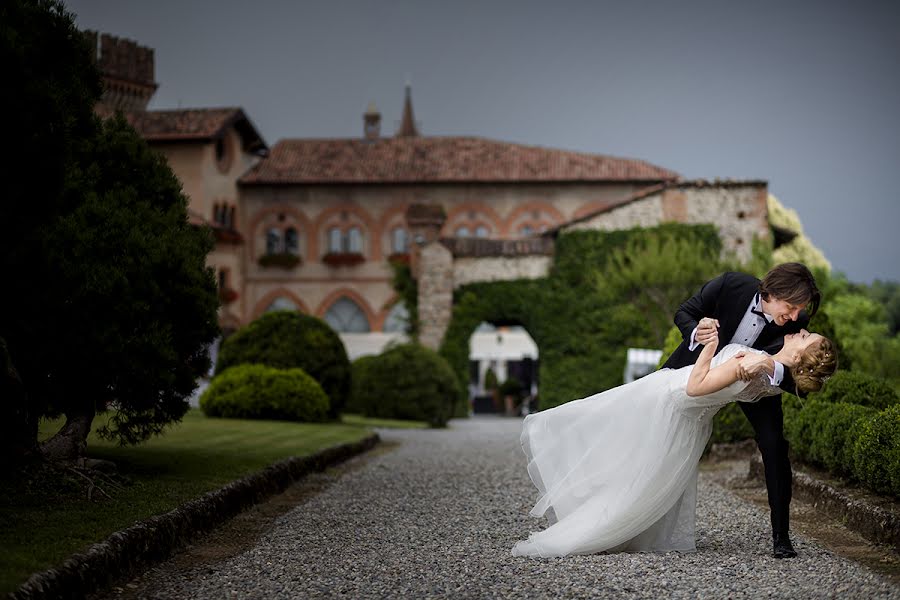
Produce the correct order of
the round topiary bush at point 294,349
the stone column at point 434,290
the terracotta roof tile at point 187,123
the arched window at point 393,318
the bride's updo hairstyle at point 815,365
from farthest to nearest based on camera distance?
the arched window at point 393,318 < the terracotta roof tile at point 187,123 < the stone column at point 434,290 < the round topiary bush at point 294,349 < the bride's updo hairstyle at point 815,365

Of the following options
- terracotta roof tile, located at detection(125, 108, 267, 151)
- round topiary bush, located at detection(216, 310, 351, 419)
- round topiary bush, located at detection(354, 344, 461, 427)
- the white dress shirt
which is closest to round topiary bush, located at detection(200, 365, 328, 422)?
round topiary bush, located at detection(216, 310, 351, 419)

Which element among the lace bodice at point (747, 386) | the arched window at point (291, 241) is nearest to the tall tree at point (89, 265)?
the lace bodice at point (747, 386)

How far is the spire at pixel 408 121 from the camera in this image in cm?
5969

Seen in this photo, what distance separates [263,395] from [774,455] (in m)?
12.9

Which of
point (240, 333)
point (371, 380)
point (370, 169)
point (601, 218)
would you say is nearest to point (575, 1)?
point (370, 169)

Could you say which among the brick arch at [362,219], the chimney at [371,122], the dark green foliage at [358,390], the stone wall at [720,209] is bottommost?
the dark green foliage at [358,390]

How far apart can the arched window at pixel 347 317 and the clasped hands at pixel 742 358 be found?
38.5 m

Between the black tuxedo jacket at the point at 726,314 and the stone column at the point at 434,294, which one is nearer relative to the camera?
the black tuxedo jacket at the point at 726,314

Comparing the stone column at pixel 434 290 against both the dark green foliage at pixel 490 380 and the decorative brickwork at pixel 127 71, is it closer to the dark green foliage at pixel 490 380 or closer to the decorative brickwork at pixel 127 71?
the dark green foliage at pixel 490 380

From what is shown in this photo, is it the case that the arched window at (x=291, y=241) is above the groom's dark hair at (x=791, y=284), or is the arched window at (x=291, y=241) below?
above

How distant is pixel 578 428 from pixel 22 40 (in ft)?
13.0

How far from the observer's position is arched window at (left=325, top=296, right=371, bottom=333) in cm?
4425

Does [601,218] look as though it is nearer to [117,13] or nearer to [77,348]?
[77,348]

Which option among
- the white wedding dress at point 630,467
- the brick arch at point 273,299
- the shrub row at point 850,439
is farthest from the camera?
the brick arch at point 273,299
